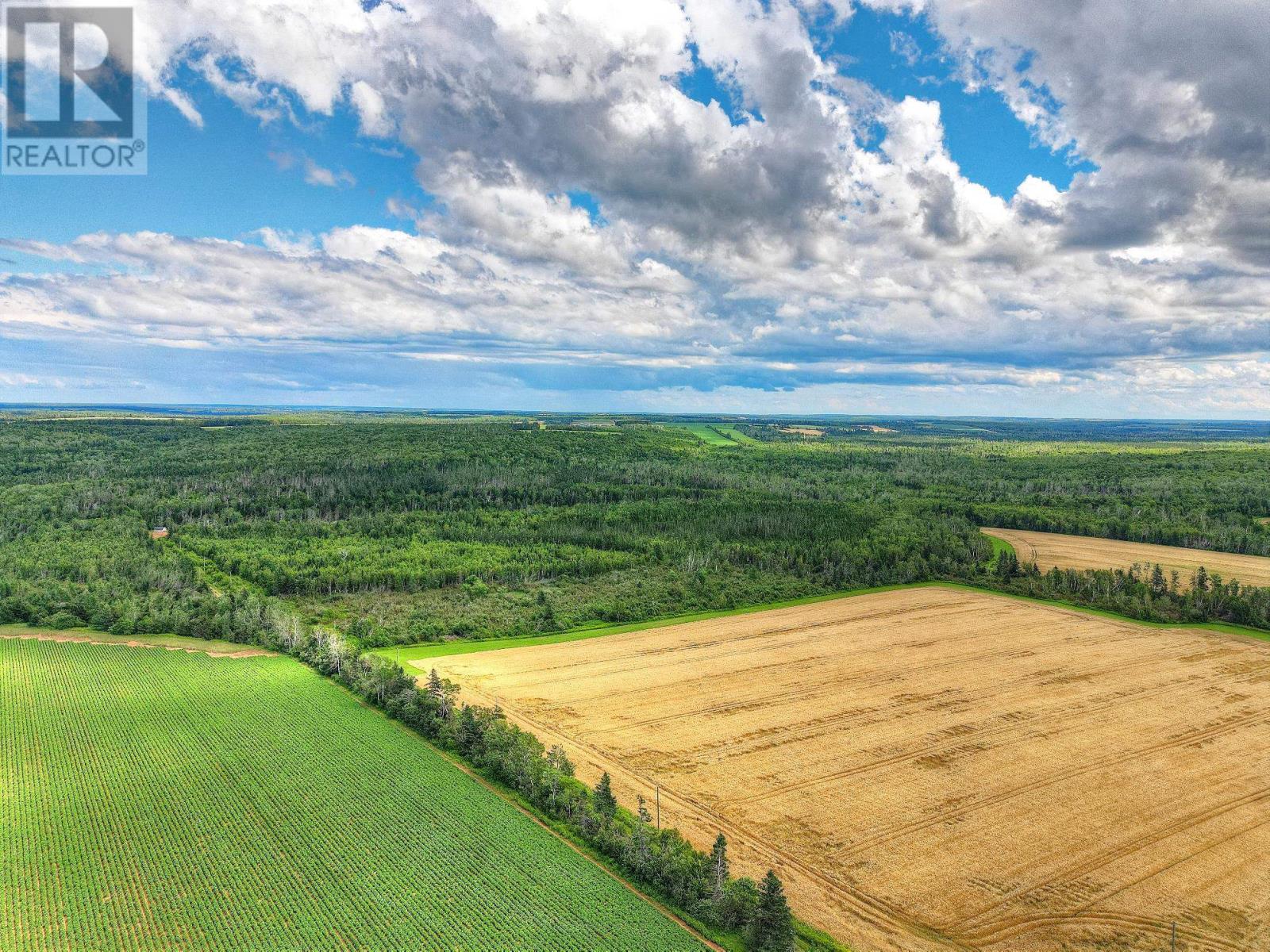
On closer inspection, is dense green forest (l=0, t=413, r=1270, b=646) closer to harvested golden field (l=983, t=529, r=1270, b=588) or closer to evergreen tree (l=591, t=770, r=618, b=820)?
harvested golden field (l=983, t=529, r=1270, b=588)

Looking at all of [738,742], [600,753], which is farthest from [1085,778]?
[600,753]

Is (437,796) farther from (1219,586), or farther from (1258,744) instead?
(1219,586)

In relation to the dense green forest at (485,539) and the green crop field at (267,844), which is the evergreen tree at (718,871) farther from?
the dense green forest at (485,539)

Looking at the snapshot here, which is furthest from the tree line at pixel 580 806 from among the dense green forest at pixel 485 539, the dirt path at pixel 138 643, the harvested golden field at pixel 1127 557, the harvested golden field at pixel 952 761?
the harvested golden field at pixel 1127 557

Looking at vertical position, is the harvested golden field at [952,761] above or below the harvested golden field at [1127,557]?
below

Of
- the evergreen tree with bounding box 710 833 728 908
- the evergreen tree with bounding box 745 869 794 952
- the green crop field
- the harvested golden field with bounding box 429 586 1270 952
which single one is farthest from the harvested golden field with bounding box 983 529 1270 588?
the green crop field

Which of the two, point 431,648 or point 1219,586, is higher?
point 1219,586
